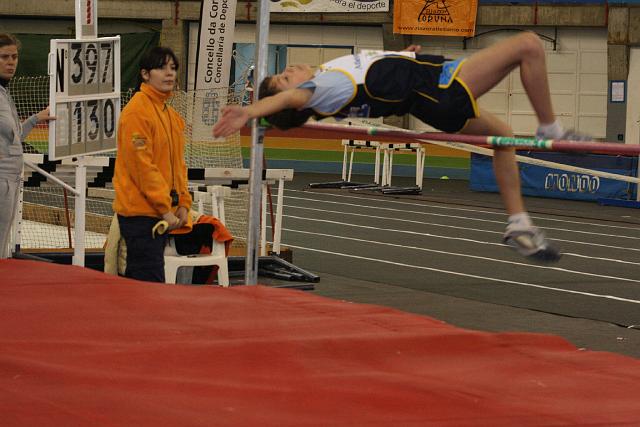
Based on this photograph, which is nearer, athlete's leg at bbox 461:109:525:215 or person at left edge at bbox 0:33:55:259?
athlete's leg at bbox 461:109:525:215

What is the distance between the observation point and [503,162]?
4.82 metres

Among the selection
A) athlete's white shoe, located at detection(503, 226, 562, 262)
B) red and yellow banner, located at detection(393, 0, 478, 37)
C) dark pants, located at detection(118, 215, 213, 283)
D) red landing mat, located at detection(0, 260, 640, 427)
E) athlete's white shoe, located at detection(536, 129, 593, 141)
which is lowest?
red landing mat, located at detection(0, 260, 640, 427)

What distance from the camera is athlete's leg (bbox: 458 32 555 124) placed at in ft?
14.7

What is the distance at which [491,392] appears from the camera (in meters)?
3.73

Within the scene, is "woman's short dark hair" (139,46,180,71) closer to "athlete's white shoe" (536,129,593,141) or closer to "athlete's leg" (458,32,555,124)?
"athlete's leg" (458,32,555,124)

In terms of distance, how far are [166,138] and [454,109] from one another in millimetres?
1808

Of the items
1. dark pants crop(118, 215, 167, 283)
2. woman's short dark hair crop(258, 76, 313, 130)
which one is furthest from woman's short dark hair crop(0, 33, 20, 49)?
woman's short dark hair crop(258, 76, 313, 130)

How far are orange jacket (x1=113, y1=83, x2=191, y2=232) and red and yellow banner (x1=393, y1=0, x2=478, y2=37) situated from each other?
52.2 ft

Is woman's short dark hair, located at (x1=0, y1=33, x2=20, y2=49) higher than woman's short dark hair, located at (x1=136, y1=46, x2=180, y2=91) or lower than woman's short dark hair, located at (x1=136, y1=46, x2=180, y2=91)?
higher

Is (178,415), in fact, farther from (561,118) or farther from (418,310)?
(561,118)

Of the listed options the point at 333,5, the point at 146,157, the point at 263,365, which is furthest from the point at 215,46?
the point at 333,5

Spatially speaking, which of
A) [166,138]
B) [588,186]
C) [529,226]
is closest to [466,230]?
[588,186]

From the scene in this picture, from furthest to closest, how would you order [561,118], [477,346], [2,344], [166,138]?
[561,118], [166,138], [477,346], [2,344]

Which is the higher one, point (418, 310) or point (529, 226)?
point (529, 226)
